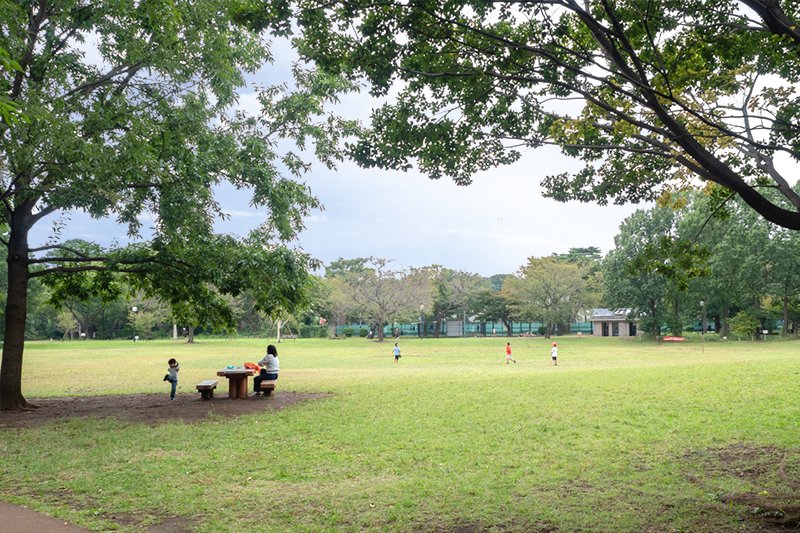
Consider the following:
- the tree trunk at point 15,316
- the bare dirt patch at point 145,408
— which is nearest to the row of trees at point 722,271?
the bare dirt patch at point 145,408

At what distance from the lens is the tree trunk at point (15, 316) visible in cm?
1346

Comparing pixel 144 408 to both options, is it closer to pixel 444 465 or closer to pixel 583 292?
pixel 444 465

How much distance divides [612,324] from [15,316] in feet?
224

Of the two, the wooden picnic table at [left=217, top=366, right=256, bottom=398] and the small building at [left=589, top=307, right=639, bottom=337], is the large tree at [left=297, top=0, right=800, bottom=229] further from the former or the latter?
the small building at [left=589, top=307, right=639, bottom=337]

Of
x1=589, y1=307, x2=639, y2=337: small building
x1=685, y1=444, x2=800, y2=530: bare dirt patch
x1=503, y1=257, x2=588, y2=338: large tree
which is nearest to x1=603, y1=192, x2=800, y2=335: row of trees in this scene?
x1=503, y1=257, x2=588, y2=338: large tree

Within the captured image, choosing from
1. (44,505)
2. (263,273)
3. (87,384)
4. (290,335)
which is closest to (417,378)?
(263,273)

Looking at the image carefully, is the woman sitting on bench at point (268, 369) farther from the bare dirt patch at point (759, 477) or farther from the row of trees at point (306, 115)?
the bare dirt patch at point (759, 477)

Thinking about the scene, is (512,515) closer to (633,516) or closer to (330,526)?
(633,516)

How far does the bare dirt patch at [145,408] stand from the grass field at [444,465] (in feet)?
2.23

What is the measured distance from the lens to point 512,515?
5875 mm

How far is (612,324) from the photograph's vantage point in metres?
72.2

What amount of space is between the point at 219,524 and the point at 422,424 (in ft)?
19.0

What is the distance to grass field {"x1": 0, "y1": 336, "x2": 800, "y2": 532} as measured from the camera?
19.2 ft

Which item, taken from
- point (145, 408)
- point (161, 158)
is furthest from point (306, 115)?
point (145, 408)
